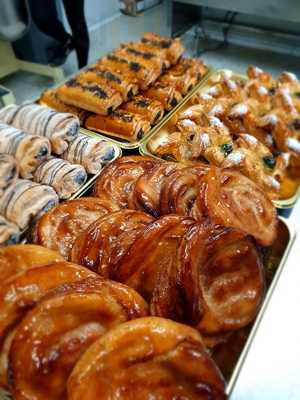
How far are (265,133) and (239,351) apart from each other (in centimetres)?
161

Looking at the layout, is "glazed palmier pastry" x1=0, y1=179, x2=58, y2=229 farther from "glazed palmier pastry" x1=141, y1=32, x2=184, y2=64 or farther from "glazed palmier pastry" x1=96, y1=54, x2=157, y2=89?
"glazed palmier pastry" x1=141, y1=32, x2=184, y2=64

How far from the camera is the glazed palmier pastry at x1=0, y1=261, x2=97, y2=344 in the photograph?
3.48 feet

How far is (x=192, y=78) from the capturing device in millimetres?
2969

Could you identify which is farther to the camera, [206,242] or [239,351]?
[239,351]

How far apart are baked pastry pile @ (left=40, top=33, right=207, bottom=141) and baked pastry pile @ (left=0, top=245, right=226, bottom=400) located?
1535mm

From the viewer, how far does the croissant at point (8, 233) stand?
65.0 inches

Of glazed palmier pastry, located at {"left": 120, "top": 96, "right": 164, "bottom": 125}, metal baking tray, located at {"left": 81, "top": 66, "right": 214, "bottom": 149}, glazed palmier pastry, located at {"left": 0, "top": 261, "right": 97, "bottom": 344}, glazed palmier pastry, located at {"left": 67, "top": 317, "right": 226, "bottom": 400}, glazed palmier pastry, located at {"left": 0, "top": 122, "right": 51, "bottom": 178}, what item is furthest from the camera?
glazed palmier pastry, located at {"left": 120, "top": 96, "right": 164, "bottom": 125}

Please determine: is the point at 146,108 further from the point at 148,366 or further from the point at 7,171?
the point at 148,366

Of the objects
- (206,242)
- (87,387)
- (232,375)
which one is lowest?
(232,375)

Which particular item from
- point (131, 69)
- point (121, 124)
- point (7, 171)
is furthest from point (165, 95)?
point (7, 171)

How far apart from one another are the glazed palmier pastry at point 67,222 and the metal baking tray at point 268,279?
60cm

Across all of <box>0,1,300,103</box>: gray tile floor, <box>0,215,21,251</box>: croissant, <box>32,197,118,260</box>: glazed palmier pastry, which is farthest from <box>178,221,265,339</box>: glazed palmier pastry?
<box>0,1,300,103</box>: gray tile floor

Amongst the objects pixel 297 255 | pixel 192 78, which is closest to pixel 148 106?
pixel 192 78

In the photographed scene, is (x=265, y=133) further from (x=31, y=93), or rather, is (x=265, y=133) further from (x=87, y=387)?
(x=31, y=93)
